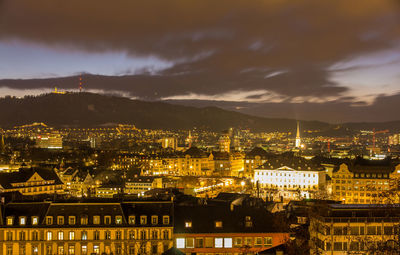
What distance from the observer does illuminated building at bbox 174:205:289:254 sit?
88.7 feet

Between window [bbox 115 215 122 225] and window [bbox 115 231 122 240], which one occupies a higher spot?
window [bbox 115 215 122 225]

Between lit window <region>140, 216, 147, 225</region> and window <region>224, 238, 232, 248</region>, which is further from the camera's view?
lit window <region>140, 216, 147, 225</region>

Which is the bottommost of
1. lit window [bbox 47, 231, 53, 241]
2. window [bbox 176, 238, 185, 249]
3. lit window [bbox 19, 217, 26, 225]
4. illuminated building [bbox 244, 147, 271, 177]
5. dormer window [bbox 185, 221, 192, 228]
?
window [bbox 176, 238, 185, 249]

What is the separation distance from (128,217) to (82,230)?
2702mm

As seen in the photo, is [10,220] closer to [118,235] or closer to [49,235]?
[49,235]

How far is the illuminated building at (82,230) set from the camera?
1061 inches

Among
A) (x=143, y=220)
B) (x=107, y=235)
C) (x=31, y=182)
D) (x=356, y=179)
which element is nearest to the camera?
(x=107, y=235)

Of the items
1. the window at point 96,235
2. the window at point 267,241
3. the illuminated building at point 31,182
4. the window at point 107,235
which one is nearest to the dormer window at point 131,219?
the window at point 107,235

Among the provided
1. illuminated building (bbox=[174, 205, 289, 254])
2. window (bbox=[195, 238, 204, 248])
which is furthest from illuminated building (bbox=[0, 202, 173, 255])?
window (bbox=[195, 238, 204, 248])

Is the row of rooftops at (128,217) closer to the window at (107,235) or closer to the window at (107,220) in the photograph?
the window at (107,220)

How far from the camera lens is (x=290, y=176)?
7962 centimetres

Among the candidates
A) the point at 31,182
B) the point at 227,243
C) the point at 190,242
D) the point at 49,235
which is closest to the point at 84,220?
the point at 49,235

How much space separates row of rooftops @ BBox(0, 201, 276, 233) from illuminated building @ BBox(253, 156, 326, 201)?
4753 centimetres

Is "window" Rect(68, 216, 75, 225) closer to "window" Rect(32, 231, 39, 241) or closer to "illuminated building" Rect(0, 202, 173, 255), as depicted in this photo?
"illuminated building" Rect(0, 202, 173, 255)
